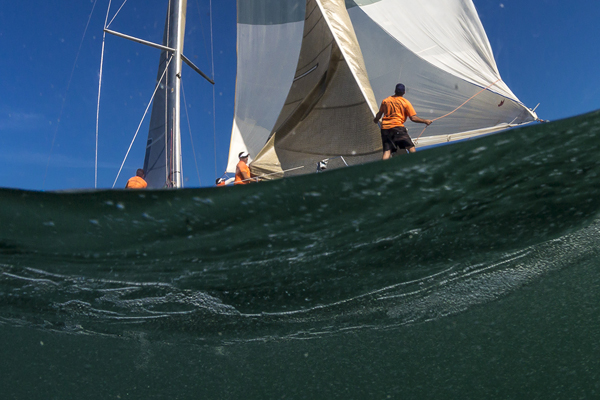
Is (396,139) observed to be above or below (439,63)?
below

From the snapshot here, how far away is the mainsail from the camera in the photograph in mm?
5341

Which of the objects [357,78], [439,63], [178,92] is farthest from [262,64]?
[439,63]

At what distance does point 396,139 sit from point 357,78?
2109 mm

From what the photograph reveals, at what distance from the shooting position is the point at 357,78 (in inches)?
203

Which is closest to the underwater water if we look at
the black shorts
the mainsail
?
the black shorts

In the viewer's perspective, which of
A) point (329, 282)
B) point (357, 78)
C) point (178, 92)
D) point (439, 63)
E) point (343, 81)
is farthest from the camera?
point (178, 92)

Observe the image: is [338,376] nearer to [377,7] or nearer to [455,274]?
[455,274]

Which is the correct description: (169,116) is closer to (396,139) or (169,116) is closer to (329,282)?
(396,139)

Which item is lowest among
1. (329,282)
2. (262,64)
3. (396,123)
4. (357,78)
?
(329,282)

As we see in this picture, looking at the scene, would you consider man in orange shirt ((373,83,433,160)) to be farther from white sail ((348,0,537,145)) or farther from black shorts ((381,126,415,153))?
white sail ((348,0,537,145))

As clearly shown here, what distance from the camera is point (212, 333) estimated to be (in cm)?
142

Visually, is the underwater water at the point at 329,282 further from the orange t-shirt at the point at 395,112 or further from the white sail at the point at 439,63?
the white sail at the point at 439,63

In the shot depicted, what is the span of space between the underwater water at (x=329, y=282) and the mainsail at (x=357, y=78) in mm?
3621

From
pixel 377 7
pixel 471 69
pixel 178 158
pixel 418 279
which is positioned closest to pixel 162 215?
pixel 418 279
